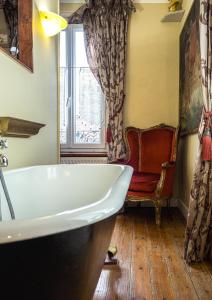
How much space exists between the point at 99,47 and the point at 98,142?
1204mm

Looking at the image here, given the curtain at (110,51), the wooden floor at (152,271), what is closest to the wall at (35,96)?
the curtain at (110,51)

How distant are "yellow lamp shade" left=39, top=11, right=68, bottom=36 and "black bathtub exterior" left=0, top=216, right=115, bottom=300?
2.43 m

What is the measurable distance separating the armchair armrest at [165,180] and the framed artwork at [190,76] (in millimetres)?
412

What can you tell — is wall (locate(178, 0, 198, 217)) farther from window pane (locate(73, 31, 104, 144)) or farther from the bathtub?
the bathtub

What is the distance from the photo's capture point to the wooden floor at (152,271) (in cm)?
168

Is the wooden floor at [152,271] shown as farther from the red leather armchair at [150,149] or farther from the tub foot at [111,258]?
the red leather armchair at [150,149]

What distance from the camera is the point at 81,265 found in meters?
0.86

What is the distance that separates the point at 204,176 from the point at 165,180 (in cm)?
100

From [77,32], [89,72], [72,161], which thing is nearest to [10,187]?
[72,161]

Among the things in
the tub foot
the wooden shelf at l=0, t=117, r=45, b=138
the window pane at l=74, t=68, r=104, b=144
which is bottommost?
the tub foot

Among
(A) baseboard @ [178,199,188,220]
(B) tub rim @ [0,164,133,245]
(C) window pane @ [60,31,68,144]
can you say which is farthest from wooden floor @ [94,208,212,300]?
(C) window pane @ [60,31,68,144]

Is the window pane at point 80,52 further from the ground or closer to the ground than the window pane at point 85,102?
further from the ground

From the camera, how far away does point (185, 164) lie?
3.32 metres

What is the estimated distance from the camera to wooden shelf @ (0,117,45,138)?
1795 millimetres
